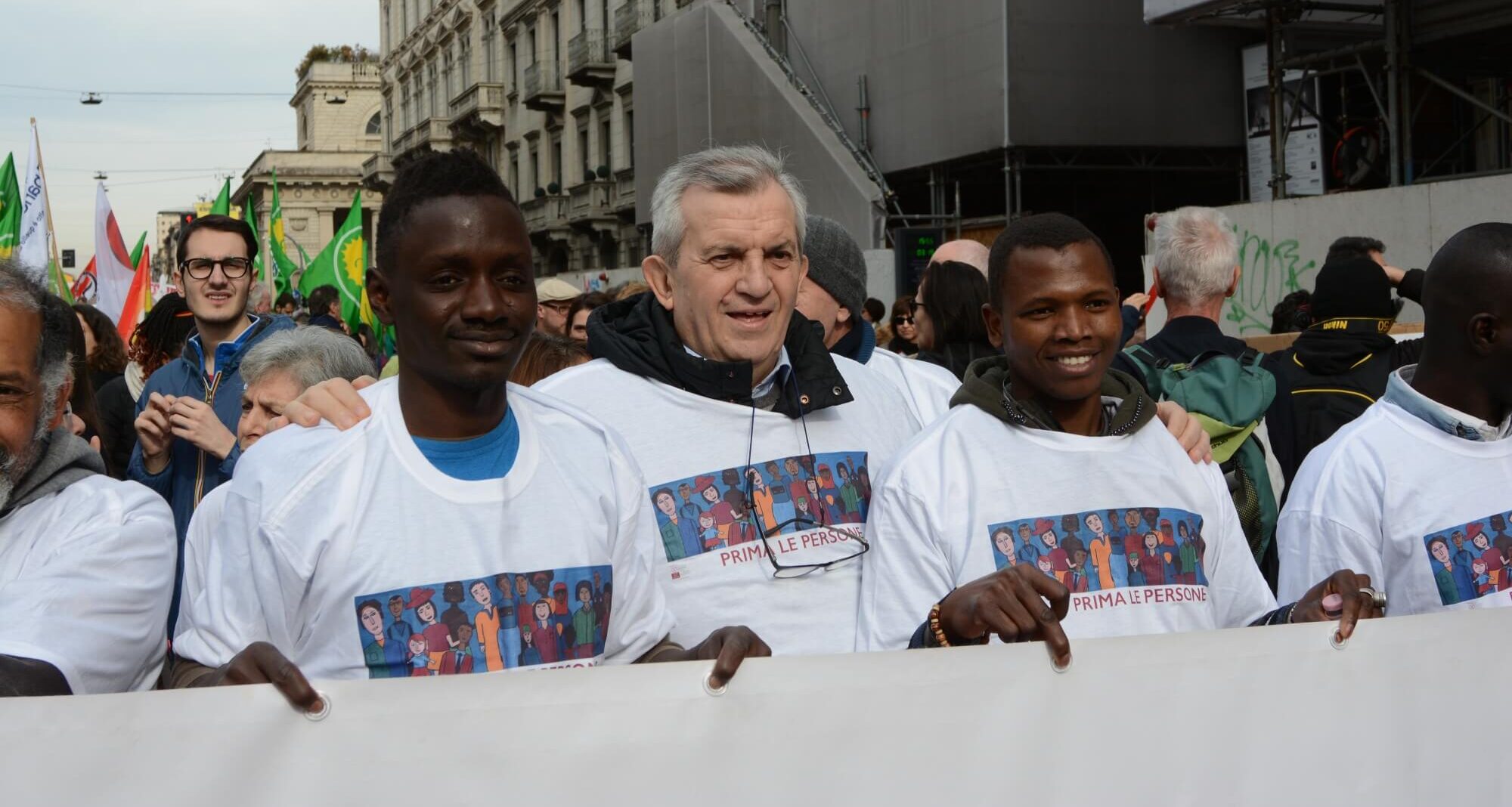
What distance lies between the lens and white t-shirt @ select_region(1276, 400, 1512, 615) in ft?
8.32

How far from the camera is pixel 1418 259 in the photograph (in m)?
10.3

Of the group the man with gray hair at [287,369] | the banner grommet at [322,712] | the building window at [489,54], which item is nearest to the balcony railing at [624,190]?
the building window at [489,54]

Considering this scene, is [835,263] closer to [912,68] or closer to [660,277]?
[660,277]

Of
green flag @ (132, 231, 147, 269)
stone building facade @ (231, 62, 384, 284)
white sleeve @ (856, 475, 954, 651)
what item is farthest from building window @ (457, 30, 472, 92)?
white sleeve @ (856, 475, 954, 651)

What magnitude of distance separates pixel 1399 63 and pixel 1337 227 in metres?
2.67

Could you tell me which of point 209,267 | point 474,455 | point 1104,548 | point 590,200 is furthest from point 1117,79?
point 590,200

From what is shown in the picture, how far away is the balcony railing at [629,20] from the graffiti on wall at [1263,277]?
59.5ft

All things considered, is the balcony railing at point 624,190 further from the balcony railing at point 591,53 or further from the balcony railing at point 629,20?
the balcony railing at point 629,20

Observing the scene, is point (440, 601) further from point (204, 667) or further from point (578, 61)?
point (578, 61)

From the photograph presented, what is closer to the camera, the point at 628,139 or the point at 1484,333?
the point at 1484,333

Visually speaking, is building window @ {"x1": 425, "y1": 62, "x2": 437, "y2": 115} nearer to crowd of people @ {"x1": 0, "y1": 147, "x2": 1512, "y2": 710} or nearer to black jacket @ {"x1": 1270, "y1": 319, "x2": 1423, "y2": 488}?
black jacket @ {"x1": 1270, "y1": 319, "x2": 1423, "y2": 488}

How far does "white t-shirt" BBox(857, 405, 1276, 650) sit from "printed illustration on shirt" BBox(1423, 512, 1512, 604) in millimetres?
374

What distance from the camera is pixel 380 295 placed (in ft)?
7.06

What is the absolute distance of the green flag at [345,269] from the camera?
1231 cm
